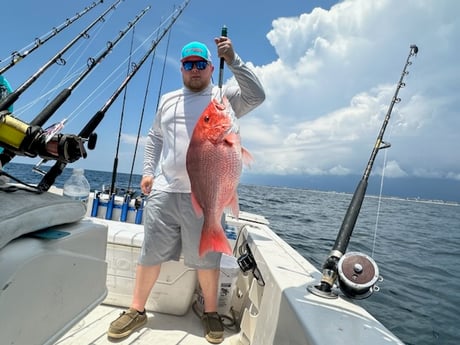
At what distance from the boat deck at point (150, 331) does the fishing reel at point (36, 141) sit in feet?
4.89

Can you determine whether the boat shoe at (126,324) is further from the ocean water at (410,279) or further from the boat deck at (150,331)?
the ocean water at (410,279)

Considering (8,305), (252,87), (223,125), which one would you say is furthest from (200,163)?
(8,305)

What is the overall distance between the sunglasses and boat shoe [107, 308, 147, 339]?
1767 millimetres

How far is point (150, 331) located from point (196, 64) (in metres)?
1.94

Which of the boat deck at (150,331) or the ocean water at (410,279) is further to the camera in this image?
the ocean water at (410,279)

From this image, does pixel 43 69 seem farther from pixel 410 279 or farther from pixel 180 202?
pixel 410 279

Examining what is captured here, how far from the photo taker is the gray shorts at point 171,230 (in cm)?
204

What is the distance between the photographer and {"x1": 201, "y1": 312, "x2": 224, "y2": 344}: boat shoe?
6.93 feet

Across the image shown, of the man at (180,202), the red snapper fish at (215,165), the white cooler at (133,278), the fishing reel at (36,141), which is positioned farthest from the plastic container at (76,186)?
the fishing reel at (36,141)

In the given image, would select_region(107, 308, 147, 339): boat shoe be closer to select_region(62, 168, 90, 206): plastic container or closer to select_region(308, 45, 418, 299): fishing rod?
select_region(62, 168, 90, 206): plastic container

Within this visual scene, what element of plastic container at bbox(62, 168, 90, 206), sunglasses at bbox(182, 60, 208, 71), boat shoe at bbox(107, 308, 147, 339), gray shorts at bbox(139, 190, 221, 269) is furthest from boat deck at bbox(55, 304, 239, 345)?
sunglasses at bbox(182, 60, 208, 71)

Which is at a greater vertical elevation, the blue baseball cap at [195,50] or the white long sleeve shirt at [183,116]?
the blue baseball cap at [195,50]

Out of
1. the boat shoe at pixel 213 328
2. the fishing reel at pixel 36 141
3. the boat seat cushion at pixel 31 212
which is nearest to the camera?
the boat seat cushion at pixel 31 212

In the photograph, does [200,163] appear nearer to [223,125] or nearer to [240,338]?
[223,125]
